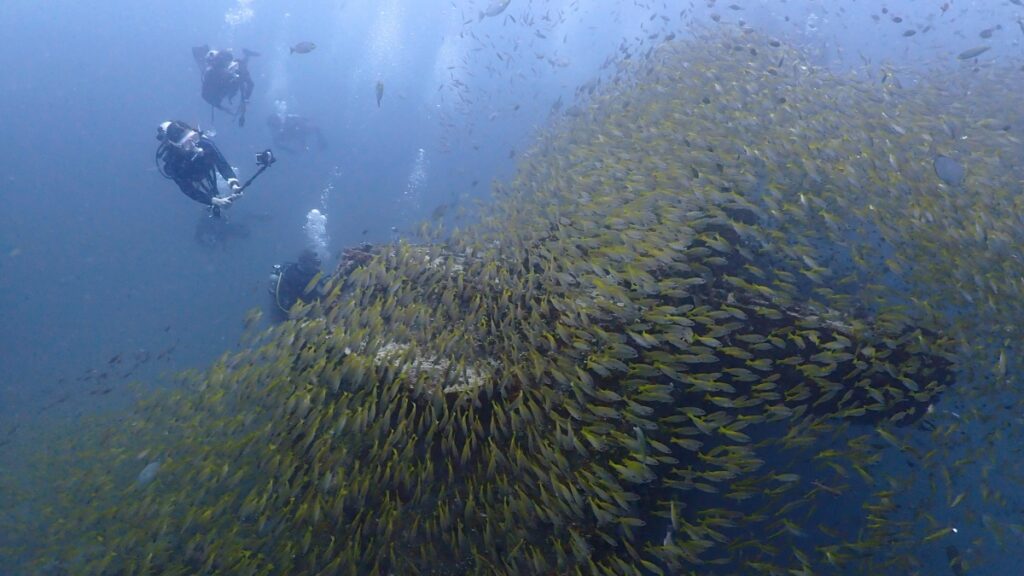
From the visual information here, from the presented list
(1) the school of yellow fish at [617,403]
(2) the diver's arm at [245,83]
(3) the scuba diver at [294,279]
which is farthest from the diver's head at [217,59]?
(1) the school of yellow fish at [617,403]

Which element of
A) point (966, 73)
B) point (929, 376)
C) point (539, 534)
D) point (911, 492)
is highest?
point (966, 73)

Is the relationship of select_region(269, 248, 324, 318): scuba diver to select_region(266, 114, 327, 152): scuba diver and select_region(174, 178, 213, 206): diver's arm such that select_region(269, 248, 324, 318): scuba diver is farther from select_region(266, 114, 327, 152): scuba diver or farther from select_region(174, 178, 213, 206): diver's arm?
select_region(266, 114, 327, 152): scuba diver

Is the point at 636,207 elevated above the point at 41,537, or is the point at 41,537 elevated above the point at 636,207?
the point at 636,207

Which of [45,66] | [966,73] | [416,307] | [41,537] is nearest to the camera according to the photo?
[416,307]

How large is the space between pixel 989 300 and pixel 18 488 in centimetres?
1352

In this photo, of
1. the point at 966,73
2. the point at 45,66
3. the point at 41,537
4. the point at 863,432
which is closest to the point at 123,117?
the point at 45,66

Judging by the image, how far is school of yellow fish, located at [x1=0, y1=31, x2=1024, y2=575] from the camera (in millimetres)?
5070

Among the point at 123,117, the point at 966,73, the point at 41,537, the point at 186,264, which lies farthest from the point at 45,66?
the point at 966,73

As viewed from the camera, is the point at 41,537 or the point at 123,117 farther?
the point at 123,117

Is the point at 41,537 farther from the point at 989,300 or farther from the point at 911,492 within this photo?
the point at 989,300

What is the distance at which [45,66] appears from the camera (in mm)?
33750

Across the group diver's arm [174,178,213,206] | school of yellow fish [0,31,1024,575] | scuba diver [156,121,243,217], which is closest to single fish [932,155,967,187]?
school of yellow fish [0,31,1024,575]

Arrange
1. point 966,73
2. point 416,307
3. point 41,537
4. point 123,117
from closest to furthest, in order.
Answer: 1. point 416,307
2. point 41,537
3. point 966,73
4. point 123,117

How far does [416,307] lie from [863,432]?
5824 mm
